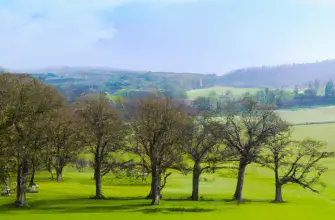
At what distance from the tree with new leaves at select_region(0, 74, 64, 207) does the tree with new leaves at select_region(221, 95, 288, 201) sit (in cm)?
2250

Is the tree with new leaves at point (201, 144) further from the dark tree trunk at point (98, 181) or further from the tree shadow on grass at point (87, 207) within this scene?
the dark tree trunk at point (98, 181)

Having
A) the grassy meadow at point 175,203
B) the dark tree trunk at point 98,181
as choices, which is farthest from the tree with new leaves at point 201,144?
the dark tree trunk at point 98,181

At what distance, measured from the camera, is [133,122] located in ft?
155

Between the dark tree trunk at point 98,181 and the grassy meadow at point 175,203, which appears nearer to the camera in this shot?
the grassy meadow at point 175,203

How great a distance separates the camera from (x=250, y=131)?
2057 inches

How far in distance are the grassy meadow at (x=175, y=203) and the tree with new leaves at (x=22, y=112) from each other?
5630 millimetres

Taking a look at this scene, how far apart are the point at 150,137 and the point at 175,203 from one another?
857 centimetres

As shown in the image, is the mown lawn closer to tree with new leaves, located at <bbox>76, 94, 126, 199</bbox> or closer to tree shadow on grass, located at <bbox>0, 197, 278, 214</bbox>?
tree shadow on grass, located at <bbox>0, 197, 278, 214</bbox>

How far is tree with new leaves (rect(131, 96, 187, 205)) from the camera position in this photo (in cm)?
4566

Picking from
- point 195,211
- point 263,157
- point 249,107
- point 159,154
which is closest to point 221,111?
point 249,107

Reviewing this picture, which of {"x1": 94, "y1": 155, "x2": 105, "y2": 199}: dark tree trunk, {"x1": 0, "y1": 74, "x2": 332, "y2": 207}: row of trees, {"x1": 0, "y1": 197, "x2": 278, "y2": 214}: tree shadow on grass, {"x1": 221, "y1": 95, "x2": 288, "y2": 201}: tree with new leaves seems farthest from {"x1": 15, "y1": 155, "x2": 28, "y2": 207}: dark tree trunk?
{"x1": 221, "y1": 95, "x2": 288, "y2": 201}: tree with new leaves

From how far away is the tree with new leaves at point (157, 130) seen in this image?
4566 cm

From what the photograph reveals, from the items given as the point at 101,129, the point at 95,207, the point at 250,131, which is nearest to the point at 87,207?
the point at 95,207

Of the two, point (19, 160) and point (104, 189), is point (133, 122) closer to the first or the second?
point (19, 160)
